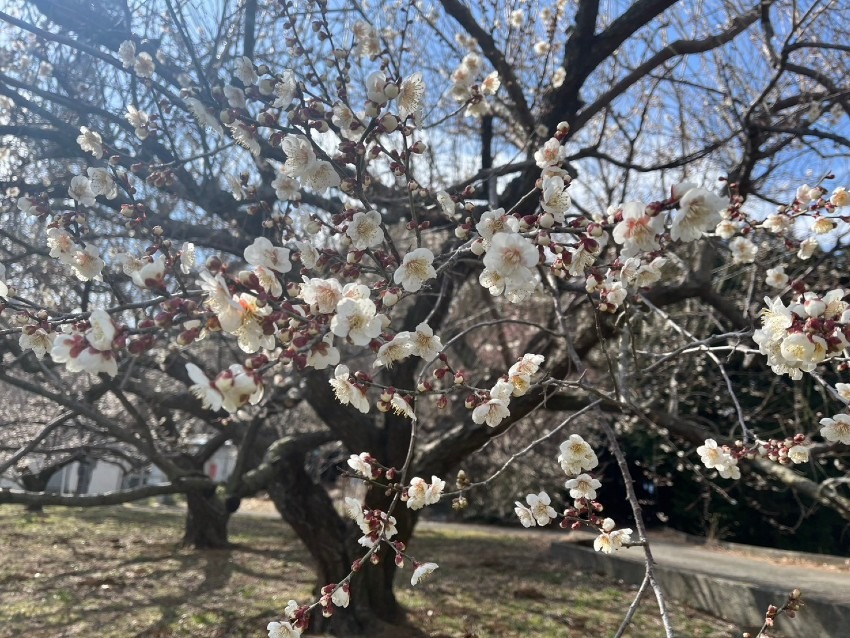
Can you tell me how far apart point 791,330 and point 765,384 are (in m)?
7.95

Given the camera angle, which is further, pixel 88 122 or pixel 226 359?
pixel 226 359

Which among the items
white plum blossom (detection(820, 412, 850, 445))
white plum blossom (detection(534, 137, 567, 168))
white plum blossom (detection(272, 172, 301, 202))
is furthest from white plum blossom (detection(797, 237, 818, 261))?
white plum blossom (detection(272, 172, 301, 202))

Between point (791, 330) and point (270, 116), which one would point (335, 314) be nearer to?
point (270, 116)

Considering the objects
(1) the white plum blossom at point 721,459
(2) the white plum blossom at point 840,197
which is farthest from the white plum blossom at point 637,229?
(2) the white plum blossom at point 840,197

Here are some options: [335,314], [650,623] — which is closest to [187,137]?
[335,314]

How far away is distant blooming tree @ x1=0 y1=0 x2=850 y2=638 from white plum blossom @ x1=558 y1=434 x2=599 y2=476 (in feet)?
0.03

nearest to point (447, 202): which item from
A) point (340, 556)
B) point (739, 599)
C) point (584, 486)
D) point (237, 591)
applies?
point (584, 486)

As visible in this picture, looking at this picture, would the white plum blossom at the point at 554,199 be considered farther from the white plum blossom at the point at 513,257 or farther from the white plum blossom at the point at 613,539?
the white plum blossom at the point at 613,539

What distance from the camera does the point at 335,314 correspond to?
4.18ft

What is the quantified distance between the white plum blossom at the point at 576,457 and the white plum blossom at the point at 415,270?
2.83ft

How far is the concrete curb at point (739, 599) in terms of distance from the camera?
3969mm

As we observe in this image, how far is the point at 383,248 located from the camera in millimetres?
2229

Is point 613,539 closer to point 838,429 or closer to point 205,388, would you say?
point 838,429

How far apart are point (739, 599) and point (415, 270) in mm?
4780
